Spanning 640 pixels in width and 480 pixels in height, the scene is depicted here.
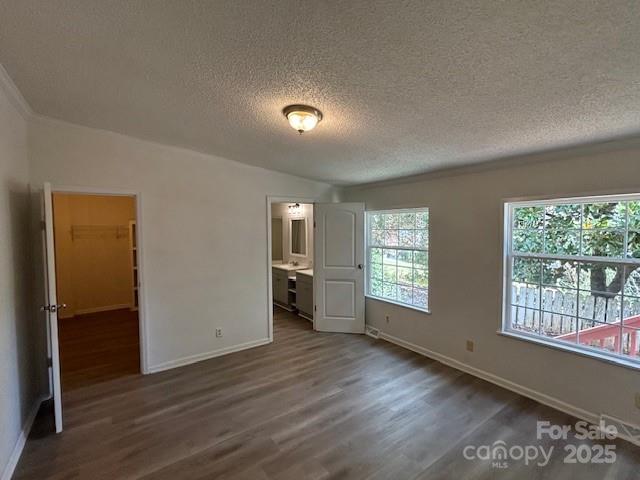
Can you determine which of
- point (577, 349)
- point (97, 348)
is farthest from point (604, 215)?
point (97, 348)

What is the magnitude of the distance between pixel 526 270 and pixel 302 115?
2516mm

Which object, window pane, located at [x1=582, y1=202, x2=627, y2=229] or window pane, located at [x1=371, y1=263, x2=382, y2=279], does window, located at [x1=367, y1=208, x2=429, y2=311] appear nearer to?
window pane, located at [x1=371, y1=263, x2=382, y2=279]

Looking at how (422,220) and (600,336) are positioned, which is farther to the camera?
(422,220)

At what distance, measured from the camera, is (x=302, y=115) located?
7.11 feet

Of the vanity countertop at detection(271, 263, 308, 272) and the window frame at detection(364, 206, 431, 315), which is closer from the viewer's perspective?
the window frame at detection(364, 206, 431, 315)

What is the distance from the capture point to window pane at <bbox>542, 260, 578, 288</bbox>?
2.66 meters

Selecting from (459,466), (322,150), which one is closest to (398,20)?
(322,150)

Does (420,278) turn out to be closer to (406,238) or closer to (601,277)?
(406,238)

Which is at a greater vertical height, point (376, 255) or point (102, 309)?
point (376, 255)

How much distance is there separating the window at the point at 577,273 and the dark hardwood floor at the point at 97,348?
161 inches

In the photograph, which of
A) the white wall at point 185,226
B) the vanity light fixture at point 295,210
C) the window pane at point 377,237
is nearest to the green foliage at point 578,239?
the window pane at point 377,237

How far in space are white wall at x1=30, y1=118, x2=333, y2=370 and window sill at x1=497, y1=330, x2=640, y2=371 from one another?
289 cm

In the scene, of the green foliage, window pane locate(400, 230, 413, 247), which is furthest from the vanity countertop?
the green foliage

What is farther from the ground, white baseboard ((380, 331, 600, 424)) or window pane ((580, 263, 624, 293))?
window pane ((580, 263, 624, 293))
